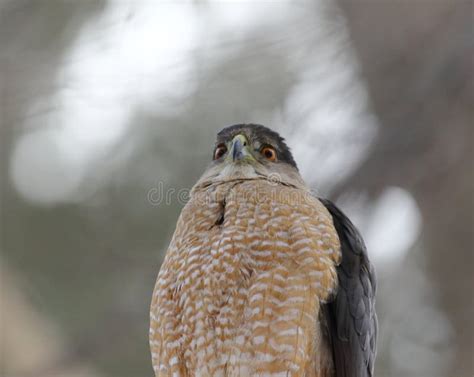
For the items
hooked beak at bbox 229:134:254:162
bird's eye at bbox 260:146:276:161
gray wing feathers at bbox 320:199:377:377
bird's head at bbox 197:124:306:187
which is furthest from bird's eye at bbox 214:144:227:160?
gray wing feathers at bbox 320:199:377:377

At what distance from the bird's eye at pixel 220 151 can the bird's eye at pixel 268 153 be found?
0.31 meters

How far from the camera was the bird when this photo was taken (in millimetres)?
4863

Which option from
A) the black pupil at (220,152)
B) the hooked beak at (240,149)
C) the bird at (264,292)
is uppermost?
the black pupil at (220,152)

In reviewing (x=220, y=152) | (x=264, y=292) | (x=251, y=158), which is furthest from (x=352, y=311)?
(x=220, y=152)

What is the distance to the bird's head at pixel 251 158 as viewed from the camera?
5902mm

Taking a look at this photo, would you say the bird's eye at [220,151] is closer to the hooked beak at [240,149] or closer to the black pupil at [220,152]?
the black pupil at [220,152]

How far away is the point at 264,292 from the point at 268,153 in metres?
1.58

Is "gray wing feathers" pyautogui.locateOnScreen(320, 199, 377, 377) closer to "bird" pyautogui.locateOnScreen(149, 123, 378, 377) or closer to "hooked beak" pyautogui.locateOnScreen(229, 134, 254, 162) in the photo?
"bird" pyautogui.locateOnScreen(149, 123, 378, 377)

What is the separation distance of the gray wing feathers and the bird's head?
731 mm

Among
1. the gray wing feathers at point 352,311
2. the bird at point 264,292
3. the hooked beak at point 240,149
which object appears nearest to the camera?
the bird at point 264,292

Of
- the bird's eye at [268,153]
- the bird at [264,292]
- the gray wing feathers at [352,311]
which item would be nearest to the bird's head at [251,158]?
the bird's eye at [268,153]

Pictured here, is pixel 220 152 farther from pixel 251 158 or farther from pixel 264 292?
pixel 264 292

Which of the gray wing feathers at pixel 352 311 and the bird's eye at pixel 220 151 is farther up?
the bird's eye at pixel 220 151

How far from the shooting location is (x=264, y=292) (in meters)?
4.88
